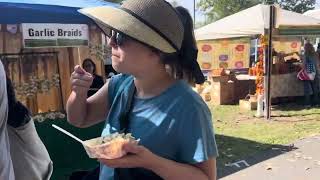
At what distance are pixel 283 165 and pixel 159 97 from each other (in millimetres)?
5745

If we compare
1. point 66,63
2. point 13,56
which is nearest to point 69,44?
point 66,63

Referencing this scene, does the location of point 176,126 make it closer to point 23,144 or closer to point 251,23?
point 23,144

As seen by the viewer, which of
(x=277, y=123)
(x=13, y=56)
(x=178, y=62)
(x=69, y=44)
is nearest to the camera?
(x=178, y=62)

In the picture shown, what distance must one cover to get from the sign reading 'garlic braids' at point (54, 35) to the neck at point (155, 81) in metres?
4.00

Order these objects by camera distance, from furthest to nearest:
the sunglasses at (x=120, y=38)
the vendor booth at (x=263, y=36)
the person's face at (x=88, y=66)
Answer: the vendor booth at (x=263, y=36)
the person's face at (x=88, y=66)
the sunglasses at (x=120, y=38)

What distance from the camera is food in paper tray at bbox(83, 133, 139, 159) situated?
5.78 ft

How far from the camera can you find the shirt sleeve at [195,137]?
1880 millimetres

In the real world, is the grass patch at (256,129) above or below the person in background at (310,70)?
below

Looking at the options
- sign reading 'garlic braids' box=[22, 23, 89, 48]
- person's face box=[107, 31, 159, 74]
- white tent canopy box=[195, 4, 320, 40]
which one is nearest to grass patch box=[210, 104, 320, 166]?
white tent canopy box=[195, 4, 320, 40]

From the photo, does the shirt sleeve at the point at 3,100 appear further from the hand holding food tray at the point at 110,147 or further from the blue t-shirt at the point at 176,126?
the blue t-shirt at the point at 176,126

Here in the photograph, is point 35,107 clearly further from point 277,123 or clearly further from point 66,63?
point 277,123

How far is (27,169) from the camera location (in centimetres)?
199

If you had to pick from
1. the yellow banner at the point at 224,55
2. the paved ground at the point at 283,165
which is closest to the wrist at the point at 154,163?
the paved ground at the point at 283,165

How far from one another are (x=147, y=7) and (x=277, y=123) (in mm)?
9311
